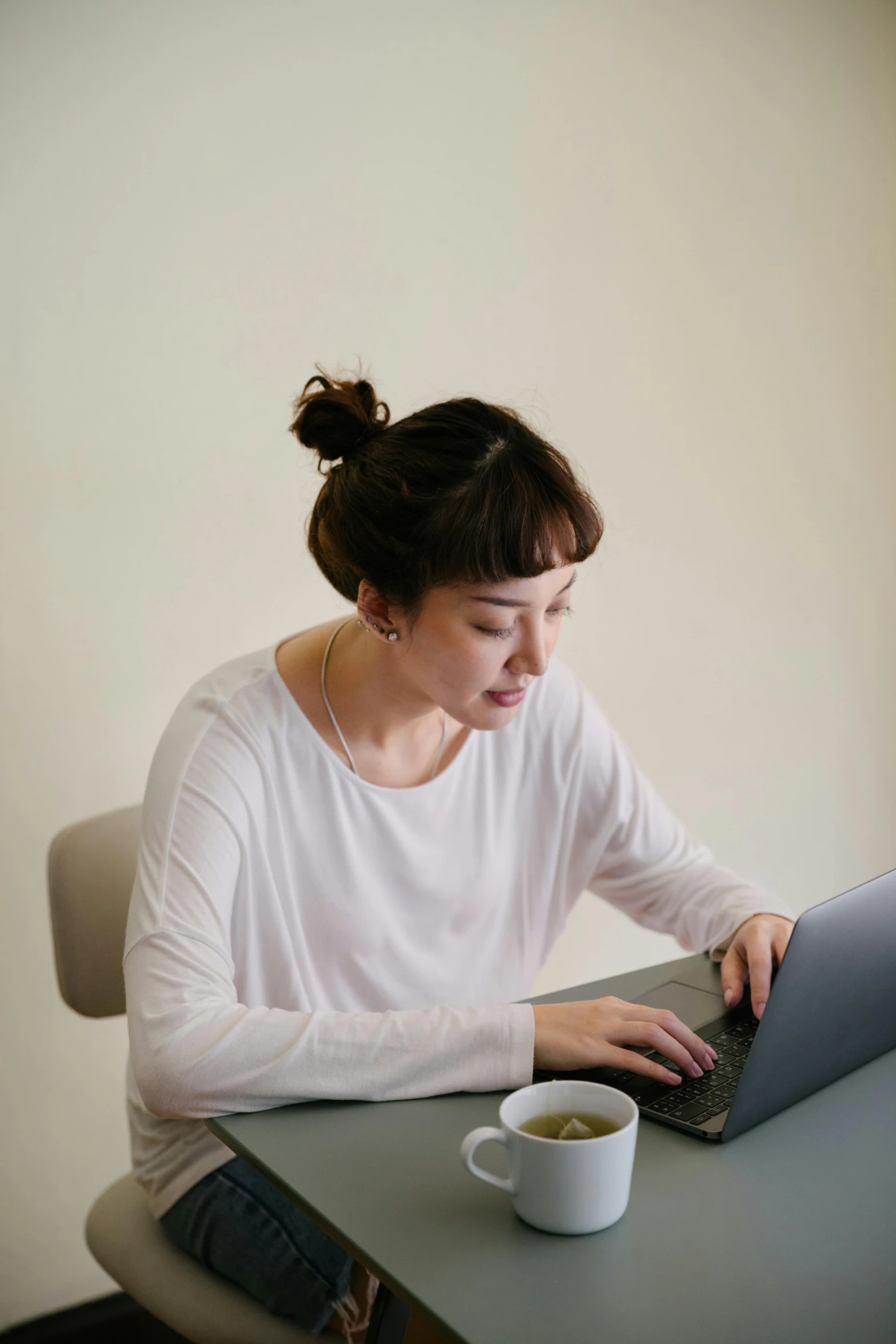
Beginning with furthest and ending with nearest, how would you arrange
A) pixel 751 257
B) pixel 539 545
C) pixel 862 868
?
pixel 862 868
pixel 751 257
pixel 539 545

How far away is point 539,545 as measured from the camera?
3.68ft

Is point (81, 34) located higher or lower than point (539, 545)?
higher

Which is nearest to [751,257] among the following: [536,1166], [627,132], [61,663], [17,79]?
[627,132]

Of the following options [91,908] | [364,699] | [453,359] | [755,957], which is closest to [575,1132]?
[755,957]

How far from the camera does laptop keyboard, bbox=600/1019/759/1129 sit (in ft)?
2.80

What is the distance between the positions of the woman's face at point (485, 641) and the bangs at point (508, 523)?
0.02 metres

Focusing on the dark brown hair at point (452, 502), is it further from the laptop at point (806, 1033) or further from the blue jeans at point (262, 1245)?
the blue jeans at point (262, 1245)

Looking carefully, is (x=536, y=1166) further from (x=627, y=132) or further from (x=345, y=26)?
(x=627, y=132)

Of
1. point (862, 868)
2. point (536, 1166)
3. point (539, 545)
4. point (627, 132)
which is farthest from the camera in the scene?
point (862, 868)

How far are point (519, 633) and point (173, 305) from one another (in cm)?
89

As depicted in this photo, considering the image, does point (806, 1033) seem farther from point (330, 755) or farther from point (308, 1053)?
point (330, 755)

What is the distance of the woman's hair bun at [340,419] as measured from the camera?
4.10 feet

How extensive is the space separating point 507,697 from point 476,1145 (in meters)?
0.55

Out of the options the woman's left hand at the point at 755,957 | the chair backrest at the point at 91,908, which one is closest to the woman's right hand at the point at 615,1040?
the woman's left hand at the point at 755,957
